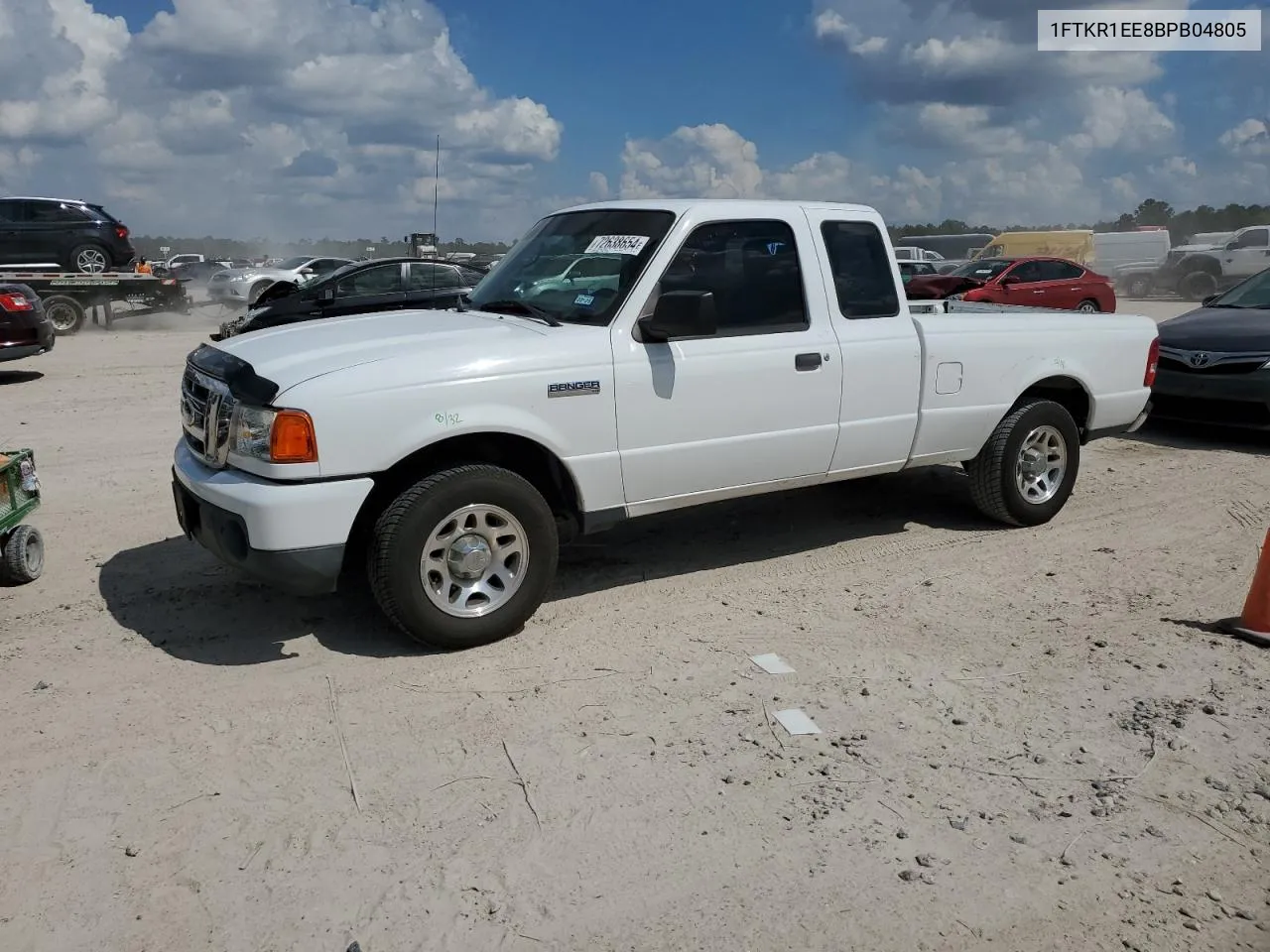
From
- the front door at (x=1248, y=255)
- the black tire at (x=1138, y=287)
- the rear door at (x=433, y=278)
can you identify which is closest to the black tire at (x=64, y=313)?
the rear door at (x=433, y=278)

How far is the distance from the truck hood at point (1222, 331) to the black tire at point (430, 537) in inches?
278

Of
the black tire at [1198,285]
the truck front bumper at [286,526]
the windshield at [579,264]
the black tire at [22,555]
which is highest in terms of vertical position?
the black tire at [1198,285]

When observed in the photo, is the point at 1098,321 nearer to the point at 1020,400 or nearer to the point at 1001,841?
the point at 1020,400

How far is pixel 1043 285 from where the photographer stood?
2070cm

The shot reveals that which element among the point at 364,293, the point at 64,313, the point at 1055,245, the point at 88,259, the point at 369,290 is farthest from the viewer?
the point at 1055,245

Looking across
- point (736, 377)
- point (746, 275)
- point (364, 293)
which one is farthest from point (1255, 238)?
point (736, 377)

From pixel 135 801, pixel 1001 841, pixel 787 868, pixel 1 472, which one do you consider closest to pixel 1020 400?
pixel 1001 841

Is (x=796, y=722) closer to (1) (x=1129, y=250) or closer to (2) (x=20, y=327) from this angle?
(2) (x=20, y=327)

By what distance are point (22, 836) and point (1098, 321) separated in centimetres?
646

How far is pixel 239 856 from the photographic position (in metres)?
3.25

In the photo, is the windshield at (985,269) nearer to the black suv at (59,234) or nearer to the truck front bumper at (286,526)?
the black suv at (59,234)

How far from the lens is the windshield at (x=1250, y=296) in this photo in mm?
10312

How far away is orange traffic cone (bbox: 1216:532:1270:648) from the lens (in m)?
4.90

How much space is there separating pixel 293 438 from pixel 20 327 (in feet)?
33.8
